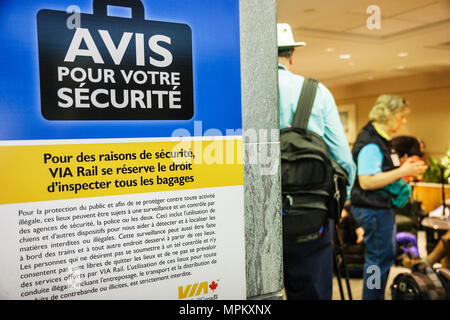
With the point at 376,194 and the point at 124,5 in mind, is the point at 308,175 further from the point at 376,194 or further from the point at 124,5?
the point at 376,194

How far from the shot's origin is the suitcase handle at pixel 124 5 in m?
0.76

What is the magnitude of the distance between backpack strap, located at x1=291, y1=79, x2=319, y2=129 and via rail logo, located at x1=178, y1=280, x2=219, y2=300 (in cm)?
103

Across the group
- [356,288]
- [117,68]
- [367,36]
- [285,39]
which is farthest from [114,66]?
[367,36]

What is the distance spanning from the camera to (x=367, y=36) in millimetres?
6934

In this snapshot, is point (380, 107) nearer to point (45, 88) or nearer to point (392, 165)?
point (392, 165)

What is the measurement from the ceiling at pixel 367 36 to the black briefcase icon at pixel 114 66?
4409 millimetres

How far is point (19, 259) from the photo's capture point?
714 mm

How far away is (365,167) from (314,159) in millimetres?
1361

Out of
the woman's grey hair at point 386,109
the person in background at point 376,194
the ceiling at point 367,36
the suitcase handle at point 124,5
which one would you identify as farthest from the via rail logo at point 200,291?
the ceiling at point 367,36

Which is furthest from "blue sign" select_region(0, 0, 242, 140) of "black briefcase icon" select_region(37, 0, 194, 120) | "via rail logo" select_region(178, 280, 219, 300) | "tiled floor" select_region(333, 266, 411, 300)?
"tiled floor" select_region(333, 266, 411, 300)

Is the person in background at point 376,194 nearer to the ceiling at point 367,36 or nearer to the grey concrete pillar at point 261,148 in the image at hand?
the grey concrete pillar at point 261,148

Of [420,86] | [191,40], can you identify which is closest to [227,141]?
[191,40]

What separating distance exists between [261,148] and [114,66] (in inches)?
15.1

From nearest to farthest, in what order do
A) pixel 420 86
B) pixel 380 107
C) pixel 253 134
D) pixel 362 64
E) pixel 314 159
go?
pixel 253 134
pixel 314 159
pixel 380 107
pixel 362 64
pixel 420 86
